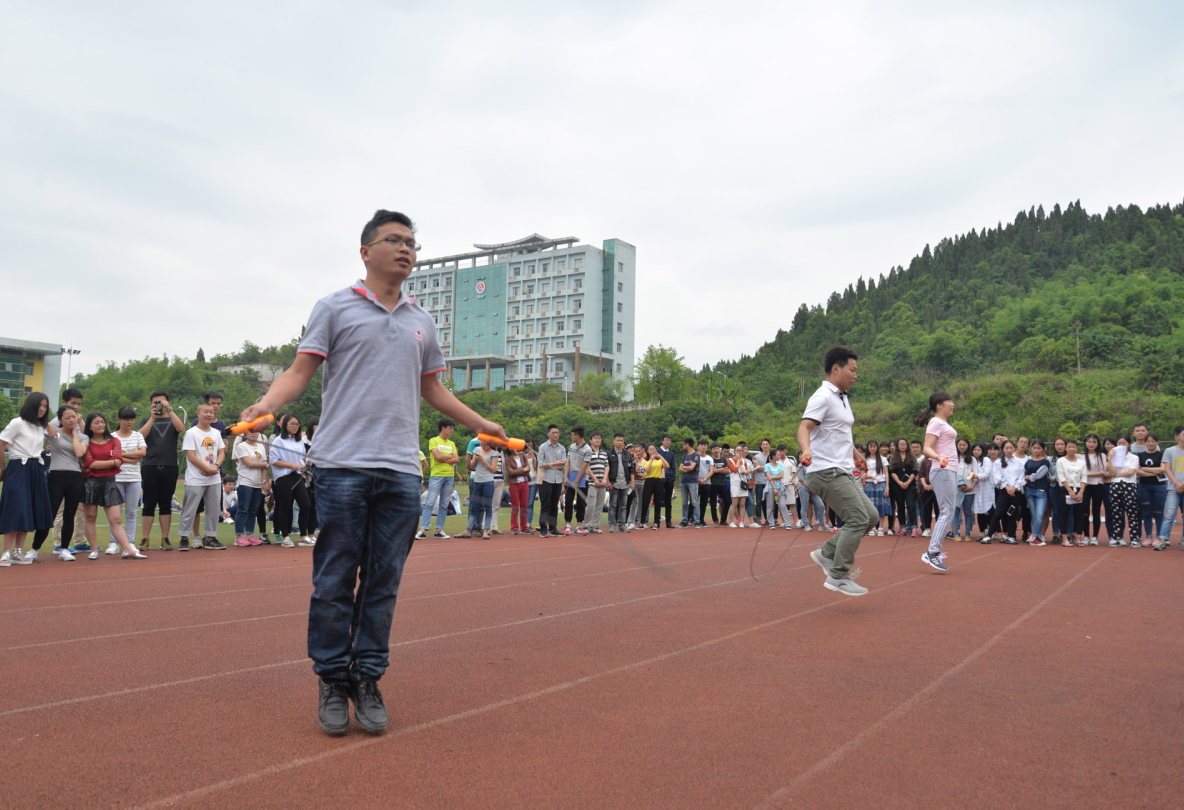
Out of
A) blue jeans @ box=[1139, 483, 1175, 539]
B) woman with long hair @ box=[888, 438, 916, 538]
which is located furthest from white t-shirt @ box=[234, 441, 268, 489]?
blue jeans @ box=[1139, 483, 1175, 539]

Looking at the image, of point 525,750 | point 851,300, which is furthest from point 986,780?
point 851,300

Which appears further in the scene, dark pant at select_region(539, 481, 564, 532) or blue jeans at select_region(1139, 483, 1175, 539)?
dark pant at select_region(539, 481, 564, 532)

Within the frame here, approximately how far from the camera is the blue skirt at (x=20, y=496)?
891 centimetres

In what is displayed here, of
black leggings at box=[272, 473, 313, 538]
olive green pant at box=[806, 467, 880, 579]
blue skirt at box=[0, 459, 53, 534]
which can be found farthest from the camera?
black leggings at box=[272, 473, 313, 538]

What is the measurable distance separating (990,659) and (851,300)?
159 meters

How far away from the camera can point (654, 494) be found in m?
18.0

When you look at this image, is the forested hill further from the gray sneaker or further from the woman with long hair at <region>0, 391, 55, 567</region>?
the woman with long hair at <region>0, 391, 55, 567</region>

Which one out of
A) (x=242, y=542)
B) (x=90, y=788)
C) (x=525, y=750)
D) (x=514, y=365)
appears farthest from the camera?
(x=514, y=365)

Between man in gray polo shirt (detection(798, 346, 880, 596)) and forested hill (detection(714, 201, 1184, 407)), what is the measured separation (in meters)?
59.3

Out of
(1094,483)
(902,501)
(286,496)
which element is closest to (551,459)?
(286,496)

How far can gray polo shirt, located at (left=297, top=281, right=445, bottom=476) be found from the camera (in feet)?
11.5

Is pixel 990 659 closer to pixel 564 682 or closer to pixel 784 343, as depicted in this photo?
pixel 564 682

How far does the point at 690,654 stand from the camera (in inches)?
199

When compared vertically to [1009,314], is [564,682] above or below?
below
